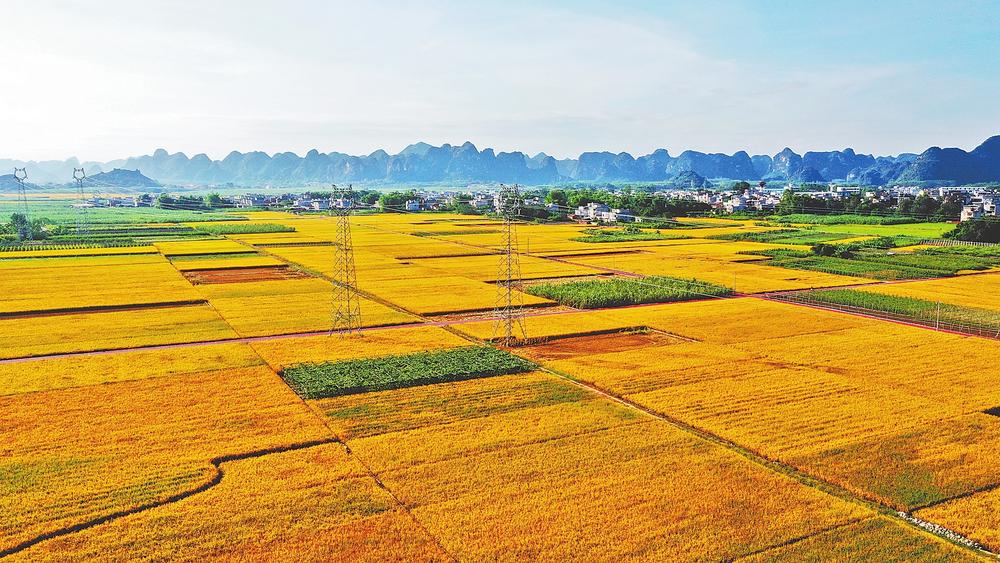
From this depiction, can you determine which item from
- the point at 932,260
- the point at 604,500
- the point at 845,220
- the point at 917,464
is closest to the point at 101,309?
the point at 604,500

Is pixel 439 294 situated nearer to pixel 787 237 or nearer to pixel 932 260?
pixel 932 260

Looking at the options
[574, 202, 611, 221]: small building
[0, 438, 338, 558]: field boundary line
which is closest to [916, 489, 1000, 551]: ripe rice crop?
[0, 438, 338, 558]: field boundary line

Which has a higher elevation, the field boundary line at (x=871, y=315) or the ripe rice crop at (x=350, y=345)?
the ripe rice crop at (x=350, y=345)

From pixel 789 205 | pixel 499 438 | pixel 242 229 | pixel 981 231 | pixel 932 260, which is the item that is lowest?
pixel 499 438

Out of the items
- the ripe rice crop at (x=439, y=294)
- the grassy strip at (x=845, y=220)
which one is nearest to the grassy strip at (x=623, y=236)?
the grassy strip at (x=845, y=220)

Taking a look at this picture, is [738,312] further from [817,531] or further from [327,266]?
[327,266]

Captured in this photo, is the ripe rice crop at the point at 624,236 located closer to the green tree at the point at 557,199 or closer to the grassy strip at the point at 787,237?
the grassy strip at the point at 787,237
